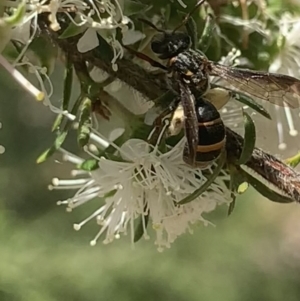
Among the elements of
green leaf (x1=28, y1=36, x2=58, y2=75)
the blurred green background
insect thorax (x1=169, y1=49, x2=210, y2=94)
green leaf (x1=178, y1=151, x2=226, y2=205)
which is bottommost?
the blurred green background

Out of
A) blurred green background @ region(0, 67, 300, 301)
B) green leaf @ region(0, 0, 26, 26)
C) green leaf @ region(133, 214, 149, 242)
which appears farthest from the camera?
blurred green background @ region(0, 67, 300, 301)

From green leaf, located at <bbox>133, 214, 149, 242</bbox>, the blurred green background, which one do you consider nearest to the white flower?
green leaf, located at <bbox>133, 214, 149, 242</bbox>

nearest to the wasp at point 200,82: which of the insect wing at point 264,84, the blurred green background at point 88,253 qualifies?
the insect wing at point 264,84

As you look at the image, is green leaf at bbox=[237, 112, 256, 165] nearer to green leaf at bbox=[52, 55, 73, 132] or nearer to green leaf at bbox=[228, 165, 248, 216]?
green leaf at bbox=[228, 165, 248, 216]

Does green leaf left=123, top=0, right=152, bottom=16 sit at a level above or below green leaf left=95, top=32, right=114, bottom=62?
above

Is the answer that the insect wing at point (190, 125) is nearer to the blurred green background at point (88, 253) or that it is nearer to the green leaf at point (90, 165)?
the green leaf at point (90, 165)

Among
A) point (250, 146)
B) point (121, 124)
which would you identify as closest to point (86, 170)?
point (121, 124)

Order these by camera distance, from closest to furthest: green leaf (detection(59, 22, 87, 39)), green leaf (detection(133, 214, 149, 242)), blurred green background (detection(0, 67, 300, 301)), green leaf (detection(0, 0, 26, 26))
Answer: green leaf (detection(0, 0, 26, 26))
green leaf (detection(59, 22, 87, 39))
green leaf (detection(133, 214, 149, 242))
blurred green background (detection(0, 67, 300, 301))

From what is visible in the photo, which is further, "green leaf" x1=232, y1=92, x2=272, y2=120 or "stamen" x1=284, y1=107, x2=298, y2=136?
"stamen" x1=284, y1=107, x2=298, y2=136
